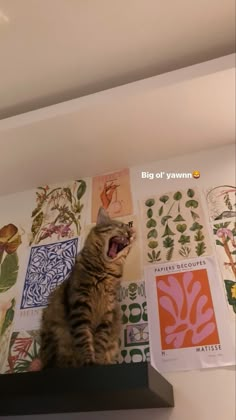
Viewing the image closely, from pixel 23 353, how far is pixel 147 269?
51cm

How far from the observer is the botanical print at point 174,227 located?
1199 mm

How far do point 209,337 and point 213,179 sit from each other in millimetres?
580

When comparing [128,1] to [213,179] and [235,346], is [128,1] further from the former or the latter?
[235,346]

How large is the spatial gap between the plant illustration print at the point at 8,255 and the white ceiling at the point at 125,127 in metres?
0.25

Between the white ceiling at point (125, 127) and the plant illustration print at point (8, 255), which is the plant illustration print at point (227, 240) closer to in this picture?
the white ceiling at point (125, 127)

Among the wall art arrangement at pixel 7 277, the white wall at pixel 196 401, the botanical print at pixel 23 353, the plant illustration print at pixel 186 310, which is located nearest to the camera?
the white wall at pixel 196 401

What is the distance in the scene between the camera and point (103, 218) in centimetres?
→ 130

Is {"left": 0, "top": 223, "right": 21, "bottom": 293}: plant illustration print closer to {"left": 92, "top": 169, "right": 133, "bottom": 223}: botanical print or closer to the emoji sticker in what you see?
{"left": 92, "top": 169, "right": 133, "bottom": 223}: botanical print

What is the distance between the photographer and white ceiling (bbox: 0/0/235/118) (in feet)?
3.67

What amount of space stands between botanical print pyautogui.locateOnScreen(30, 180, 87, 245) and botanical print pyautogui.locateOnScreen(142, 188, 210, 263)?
0.99 feet

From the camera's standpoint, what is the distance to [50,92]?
4.51ft

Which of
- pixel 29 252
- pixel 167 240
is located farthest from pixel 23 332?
pixel 167 240

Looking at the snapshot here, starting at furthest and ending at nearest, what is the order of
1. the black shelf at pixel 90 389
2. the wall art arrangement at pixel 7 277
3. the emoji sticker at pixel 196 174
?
the emoji sticker at pixel 196 174 → the wall art arrangement at pixel 7 277 → the black shelf at pixel 90 389

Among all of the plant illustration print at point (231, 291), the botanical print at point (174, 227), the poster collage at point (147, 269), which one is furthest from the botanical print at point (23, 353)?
the plant illustration print at point (231, 291)
